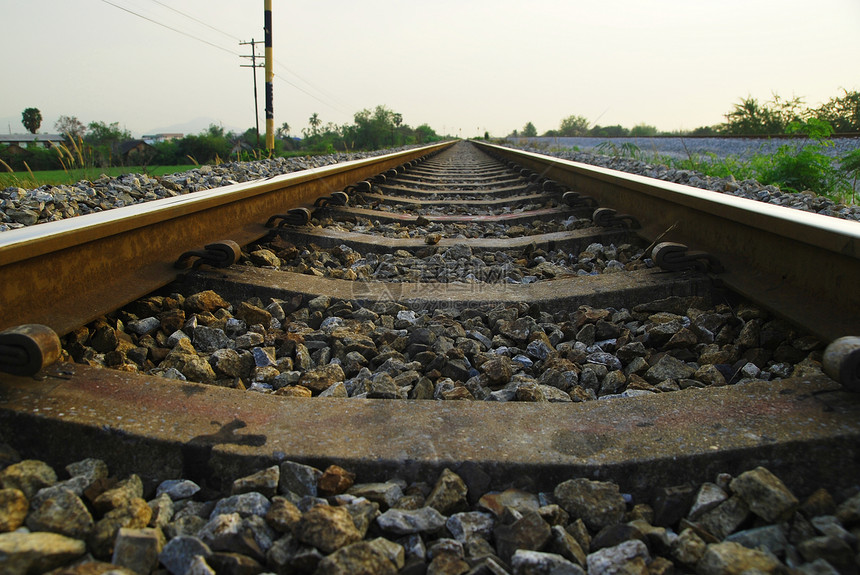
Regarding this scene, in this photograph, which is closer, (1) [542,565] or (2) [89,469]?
(1) [542,565]

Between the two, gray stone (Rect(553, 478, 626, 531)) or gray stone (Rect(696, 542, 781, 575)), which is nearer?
gray stone (Rect(696, 542, 781, 575))

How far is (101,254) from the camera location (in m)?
1.89

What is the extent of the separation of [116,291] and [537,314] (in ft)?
4.87

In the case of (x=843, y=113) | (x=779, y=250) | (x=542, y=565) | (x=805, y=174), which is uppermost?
(x=843, y=113)

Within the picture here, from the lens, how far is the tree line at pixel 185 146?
686 centimetres

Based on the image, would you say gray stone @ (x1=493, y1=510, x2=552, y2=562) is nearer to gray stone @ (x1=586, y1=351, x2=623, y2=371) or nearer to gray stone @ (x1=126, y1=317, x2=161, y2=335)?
gray stone @ (x1=586, y1=351, x2=623, y2=371)

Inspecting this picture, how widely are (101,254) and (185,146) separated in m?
54.0

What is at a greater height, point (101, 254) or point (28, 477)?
point (101, 254)

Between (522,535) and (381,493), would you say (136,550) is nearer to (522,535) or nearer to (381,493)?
(381,493)

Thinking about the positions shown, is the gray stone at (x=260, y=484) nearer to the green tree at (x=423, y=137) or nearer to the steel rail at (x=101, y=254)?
the steel rail at (x=101, y=254)

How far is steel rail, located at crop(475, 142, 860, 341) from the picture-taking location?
1.58m

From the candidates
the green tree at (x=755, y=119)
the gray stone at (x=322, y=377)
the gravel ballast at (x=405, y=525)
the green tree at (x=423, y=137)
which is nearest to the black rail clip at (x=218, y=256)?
the gray stone at (x=322, y=377)

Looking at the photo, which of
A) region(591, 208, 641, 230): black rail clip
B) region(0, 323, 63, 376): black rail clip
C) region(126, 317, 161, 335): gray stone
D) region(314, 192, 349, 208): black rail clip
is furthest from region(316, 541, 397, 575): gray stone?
region(314, 192, 349, 208): black rail clip

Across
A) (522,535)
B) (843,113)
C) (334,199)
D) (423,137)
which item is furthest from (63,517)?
(423,137)
